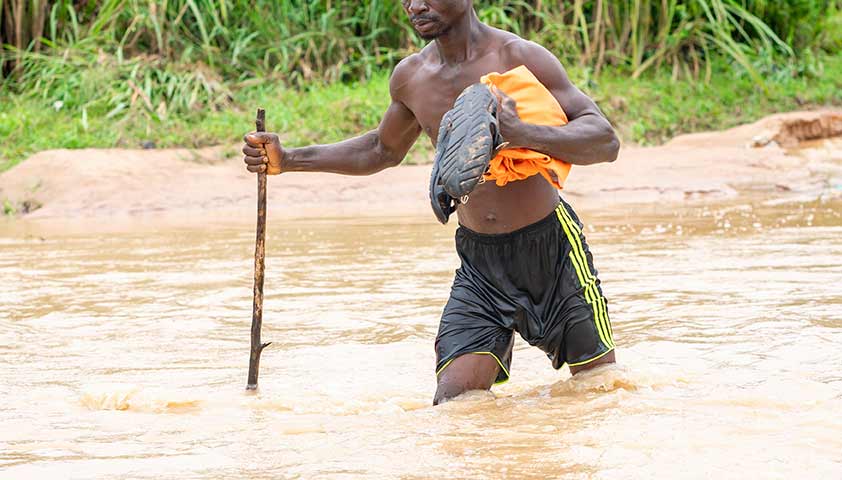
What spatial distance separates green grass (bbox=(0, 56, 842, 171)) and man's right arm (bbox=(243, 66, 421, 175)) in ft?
19.5

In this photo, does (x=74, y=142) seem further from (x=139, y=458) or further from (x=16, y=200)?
(x=139, y=458)

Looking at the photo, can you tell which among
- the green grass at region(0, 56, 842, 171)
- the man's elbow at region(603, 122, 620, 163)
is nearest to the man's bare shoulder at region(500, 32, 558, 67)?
the man's elbow at region(603, 122, 620, 163)

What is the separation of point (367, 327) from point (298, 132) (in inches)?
→ 207

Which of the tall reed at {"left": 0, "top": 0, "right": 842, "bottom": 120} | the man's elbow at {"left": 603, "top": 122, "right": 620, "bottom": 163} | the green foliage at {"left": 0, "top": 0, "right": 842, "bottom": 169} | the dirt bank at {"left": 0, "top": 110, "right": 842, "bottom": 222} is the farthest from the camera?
the tall reed at {"left": 0, "top": 0, "right": 842, "bottom": 120}

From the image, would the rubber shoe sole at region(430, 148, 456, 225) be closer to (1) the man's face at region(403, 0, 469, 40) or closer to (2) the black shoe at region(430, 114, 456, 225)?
(2) the black shoe at region(430, 114, 456, 225)

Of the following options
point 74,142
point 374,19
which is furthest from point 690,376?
point 374,19

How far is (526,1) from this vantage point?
1190 centimetres

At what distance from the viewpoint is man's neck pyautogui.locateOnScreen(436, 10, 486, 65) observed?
11.4 feet

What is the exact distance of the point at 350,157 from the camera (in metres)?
3.83

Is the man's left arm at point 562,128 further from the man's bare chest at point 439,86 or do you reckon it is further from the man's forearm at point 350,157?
the man's forearm at point 350,157

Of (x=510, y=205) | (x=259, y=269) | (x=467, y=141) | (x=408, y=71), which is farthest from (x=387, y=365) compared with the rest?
(x=467, y=141)

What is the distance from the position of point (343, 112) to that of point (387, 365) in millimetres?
6213

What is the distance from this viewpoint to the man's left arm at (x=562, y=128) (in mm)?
3133

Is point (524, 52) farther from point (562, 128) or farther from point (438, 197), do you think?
point (438, 197)
